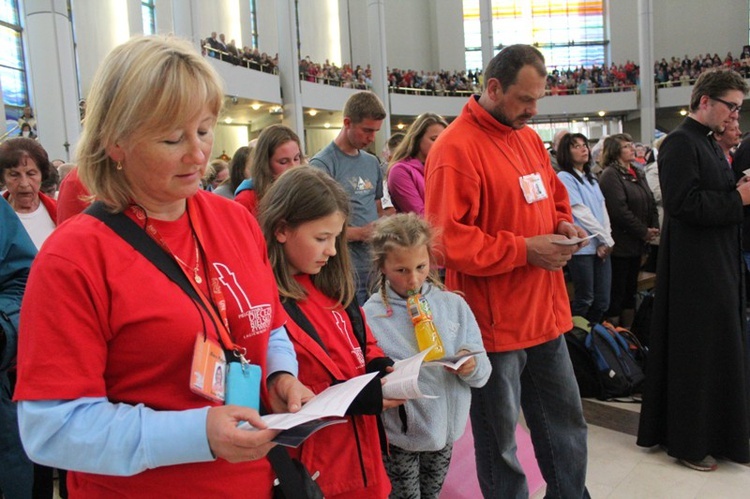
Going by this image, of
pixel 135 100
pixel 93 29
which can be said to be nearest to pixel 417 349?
pixel 135 100

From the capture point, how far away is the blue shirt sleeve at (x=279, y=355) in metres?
1.31

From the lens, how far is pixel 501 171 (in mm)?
2111

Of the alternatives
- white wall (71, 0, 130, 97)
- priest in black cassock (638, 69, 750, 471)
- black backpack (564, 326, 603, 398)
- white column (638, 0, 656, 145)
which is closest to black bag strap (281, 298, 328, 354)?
priest in black cassock (638, 69, 750, 471)

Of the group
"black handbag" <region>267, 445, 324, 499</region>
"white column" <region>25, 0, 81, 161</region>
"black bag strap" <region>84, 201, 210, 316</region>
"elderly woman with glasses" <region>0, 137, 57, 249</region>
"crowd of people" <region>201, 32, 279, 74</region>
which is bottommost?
"black handbag" <region>267, 445, 324, 499</region>

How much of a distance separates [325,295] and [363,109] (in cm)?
179

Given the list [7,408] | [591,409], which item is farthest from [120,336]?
[591,409]

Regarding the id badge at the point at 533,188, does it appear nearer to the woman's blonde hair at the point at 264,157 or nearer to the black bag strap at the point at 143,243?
the woman's blonde hair at the point at 264,157

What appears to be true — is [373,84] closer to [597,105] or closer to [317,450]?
[597,105]

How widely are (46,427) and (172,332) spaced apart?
23 cm

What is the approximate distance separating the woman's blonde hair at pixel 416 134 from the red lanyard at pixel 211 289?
8.83ft

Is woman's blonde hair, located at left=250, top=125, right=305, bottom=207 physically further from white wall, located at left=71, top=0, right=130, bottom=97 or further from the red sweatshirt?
white wall, located at left=71, top=0, right=130, bottom=97

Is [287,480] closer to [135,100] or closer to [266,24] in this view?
[135,100]

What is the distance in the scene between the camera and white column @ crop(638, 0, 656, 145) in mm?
22531

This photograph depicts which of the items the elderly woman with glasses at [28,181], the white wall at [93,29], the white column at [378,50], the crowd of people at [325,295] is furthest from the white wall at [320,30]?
the elderly woman with glasses at [28,181]
